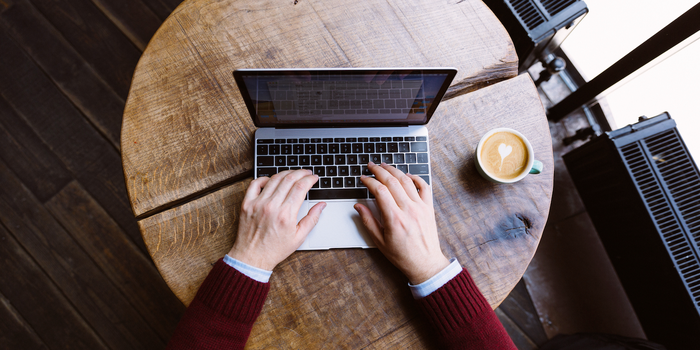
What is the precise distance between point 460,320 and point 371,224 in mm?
291

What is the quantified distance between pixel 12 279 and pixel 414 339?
1.83 m

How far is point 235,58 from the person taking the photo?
917 millimetres

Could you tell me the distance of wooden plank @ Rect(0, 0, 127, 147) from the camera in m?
1.65

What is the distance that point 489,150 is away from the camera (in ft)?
2.72

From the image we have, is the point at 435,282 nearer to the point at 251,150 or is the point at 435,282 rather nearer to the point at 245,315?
the point at 245,315

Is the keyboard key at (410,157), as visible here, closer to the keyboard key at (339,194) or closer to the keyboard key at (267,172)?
the keyboard key at (339,194)

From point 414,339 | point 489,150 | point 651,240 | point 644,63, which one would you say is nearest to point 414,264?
point 414,339

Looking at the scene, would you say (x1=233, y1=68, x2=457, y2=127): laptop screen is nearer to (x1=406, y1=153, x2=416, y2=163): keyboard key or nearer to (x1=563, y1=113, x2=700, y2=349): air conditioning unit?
(x1=406, y1=153, x2=416, y2=163): keyboard key

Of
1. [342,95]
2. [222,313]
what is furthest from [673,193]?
[222,313]

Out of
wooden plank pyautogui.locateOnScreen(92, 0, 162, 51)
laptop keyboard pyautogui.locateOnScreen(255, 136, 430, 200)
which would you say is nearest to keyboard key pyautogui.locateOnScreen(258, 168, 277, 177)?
Answer: laptop keyboard pyautogui.locateOnScreen(255, 136, 430, 200)

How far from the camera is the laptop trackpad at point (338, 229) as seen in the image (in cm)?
81

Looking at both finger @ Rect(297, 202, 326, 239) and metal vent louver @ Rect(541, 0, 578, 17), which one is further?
metal vent louver @ Rect(541, 0, 578, 17)

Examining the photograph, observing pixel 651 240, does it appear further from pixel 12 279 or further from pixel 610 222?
pixel 12 279

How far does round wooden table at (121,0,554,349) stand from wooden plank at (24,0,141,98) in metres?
0.98
